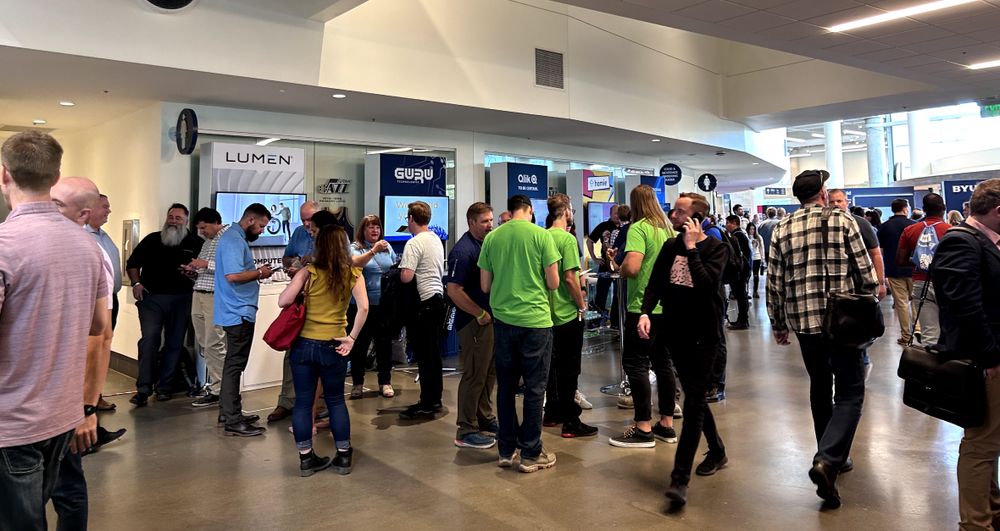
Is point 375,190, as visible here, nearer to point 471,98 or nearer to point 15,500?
point 471,98

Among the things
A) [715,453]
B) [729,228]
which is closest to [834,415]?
[715,453]

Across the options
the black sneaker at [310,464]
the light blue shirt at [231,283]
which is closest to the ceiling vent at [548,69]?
the light blue shirt at [231,283]

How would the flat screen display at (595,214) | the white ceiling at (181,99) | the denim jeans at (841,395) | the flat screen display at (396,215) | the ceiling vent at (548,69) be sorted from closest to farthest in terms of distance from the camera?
the denim jeans at (841,395), the white ceiling at (181,99), the flat screen display at (396,215), the ceiling vent at (548,69), the flat screen display at (595,214)

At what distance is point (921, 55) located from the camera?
7512 mm

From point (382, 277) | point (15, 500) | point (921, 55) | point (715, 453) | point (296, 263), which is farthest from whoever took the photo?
point (921, 55)

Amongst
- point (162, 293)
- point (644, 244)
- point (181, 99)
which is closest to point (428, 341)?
point (644, 244)

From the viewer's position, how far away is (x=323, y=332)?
12.3 ft

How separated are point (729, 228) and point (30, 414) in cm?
999

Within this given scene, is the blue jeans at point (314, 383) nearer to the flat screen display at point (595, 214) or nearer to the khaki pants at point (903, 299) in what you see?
the khaki pants at point (903, 299)

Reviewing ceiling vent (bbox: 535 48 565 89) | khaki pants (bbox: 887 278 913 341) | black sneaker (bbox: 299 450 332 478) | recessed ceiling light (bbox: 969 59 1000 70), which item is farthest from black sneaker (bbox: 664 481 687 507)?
recessed ceiling light (bbox: 969 59 1000 70)

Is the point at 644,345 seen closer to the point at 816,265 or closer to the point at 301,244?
the point at 816,265

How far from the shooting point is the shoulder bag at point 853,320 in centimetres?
303

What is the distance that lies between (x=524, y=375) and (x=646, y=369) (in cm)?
99

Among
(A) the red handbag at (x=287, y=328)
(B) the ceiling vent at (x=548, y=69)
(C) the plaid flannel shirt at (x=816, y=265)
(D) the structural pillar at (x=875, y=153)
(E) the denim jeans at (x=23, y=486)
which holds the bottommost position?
(E) the denim jeans at (x=23, y=486)
